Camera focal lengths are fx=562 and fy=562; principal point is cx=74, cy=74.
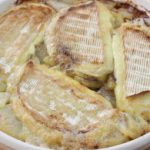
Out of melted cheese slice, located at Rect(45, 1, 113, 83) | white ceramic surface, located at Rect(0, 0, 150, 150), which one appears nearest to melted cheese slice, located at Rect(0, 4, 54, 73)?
melted cheese slice, located at Rect(45, 1, 113, 83)

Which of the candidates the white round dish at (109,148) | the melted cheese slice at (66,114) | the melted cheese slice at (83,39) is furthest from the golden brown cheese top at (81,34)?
the white round dish at (109,148)

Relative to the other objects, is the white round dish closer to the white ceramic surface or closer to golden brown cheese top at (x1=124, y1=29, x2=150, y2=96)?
the white ceramic surface

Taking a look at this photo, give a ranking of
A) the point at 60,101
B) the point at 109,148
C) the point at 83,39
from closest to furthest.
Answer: the point at 109,148 < the point at 60,101 < the point at 83,39

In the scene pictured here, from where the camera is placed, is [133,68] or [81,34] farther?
[81,34]

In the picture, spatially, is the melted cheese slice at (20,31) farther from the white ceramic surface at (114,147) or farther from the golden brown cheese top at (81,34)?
the white ceramic surface at (114,147)

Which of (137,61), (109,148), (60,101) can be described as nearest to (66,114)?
(60,101)

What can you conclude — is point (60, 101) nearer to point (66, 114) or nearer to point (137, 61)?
point (66, 114)

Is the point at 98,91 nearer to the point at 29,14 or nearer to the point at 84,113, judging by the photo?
the point at 84,113
